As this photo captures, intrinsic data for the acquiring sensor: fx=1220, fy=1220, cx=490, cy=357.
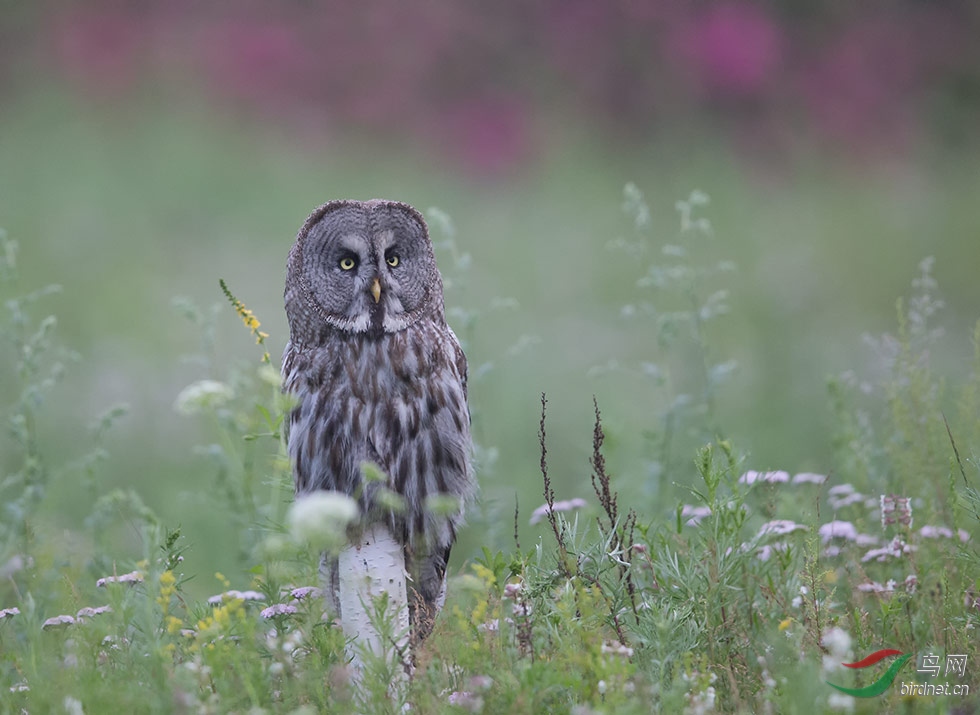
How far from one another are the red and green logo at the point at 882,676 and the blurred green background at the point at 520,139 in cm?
537

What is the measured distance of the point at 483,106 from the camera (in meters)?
9.42

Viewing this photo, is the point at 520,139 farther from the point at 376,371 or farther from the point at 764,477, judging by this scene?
the point at 764,477

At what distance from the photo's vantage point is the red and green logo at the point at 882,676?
2268mm

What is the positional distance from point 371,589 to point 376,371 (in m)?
0.55

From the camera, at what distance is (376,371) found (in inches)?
113

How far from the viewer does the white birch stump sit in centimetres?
249

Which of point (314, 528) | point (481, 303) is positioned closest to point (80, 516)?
point (481, 303)

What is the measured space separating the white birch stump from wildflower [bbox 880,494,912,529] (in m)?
1.13

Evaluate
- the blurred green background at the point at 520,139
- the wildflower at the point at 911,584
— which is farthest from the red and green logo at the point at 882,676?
the blurred green background at the point at 520,139

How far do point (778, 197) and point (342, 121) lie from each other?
339 cm

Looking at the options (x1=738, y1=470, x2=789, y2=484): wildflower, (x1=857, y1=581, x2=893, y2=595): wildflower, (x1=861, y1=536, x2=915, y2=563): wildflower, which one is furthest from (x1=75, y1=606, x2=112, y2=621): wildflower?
(x1=861, y1=536, x2=915, y2=563): wildflower

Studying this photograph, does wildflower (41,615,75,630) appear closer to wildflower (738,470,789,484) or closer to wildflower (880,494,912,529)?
wildflower (738,470,789,484)

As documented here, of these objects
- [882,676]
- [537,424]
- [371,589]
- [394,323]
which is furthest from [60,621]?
A: [537,424]

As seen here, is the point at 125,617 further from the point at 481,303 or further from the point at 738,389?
the point at 481,303
